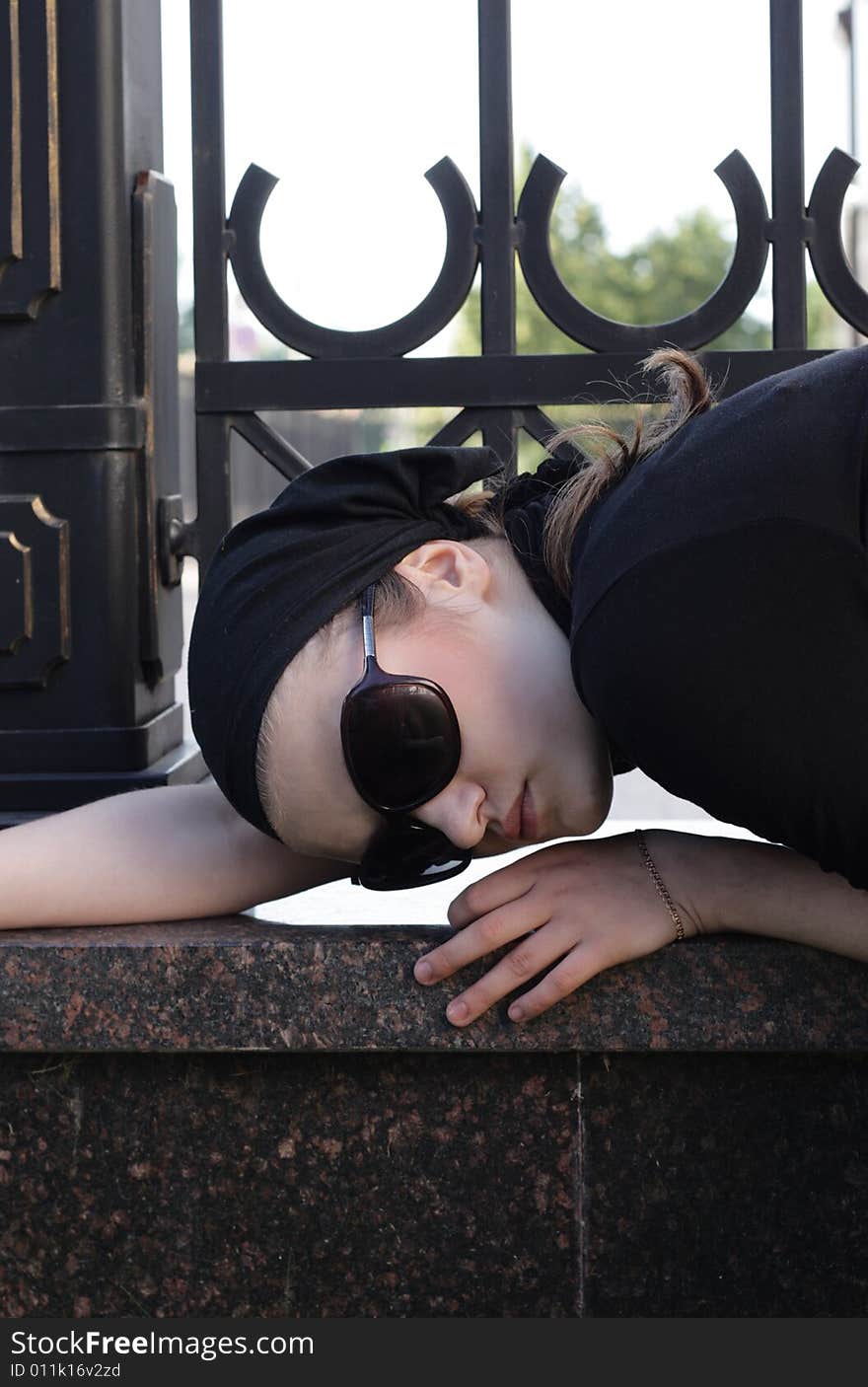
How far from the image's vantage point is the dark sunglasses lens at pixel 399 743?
67.5 inches

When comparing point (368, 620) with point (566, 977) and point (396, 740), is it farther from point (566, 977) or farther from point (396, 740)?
point (566, 977)

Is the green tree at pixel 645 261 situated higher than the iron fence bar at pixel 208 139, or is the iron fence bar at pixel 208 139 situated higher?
the green tree at pixel 645 261

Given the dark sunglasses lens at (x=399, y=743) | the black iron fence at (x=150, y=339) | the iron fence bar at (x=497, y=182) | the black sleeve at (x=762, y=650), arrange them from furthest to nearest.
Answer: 1. the iron fence bar at (x=497, y=182)
2. the black iron fence at (x=150, y=339)
3. the dark sunglasses lens at (x=399, y=743)
4. the black sleeve at (x=762, y=650)

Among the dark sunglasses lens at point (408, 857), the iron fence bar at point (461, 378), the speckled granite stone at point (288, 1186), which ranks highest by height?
the iron fence bar at point (461, 378)

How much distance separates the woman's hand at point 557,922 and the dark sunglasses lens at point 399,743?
203mm

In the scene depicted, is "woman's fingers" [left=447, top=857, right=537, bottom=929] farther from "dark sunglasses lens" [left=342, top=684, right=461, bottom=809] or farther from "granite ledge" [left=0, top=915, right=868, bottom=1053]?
"dark sunglasses lens" [left=342, top=684, right=461, bottom=809]

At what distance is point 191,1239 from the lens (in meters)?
2.01

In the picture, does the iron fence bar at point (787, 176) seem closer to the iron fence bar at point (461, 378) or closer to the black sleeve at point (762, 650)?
the iron fence bar at point (461, 378)

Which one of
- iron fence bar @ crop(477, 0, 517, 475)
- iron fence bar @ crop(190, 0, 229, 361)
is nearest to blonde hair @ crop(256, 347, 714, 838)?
iron fence bar @ crop(477, 0, 517, 475)

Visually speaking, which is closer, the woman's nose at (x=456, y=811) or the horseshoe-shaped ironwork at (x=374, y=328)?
the woman's nose at (x=456, y=811)

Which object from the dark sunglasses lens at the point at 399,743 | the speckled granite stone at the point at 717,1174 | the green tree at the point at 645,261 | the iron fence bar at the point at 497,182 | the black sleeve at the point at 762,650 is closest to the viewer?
the black sleeve at the point at 762,650

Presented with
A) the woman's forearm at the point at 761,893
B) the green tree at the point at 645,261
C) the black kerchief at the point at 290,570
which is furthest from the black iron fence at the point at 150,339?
the green tree at the point at 645,261

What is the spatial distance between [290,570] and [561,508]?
1.13 ft

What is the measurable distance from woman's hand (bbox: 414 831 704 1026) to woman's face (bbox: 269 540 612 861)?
0.07 meters
